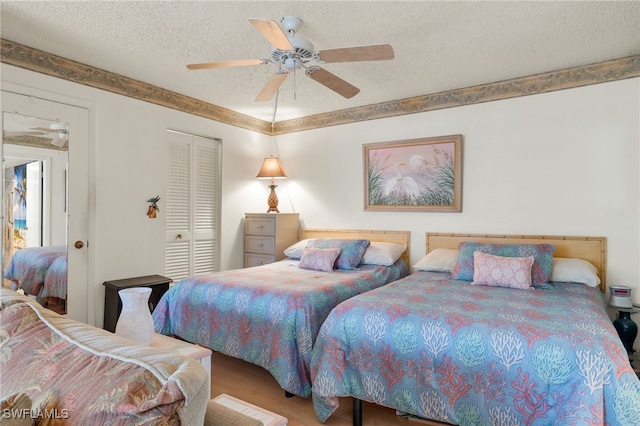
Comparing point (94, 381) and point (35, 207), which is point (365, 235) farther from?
point (94, 381)

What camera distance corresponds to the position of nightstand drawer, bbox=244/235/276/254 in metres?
4.51

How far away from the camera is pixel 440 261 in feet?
11.3

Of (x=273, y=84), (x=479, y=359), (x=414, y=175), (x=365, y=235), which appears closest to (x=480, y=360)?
(x=479, y=359)

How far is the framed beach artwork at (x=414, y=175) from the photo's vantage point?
12.5ft

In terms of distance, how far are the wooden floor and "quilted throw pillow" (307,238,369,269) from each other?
1295 mm

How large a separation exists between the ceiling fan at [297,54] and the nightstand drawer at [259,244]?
2134 millimetres

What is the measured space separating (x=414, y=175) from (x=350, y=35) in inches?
75.0

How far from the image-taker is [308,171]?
488 cm

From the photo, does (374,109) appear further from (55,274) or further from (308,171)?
(55,274)

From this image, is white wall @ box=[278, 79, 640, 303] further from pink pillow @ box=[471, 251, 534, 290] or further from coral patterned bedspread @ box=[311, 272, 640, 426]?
coral patterned bedspread @ box=[311, 272, 640, 426]

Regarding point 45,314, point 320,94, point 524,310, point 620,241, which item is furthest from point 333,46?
point 620,241

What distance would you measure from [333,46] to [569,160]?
2.34m

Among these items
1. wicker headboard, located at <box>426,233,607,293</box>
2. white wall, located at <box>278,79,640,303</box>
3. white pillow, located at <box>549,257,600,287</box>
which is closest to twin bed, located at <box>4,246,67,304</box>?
white wall, located at <box>278,79,640,303</box>

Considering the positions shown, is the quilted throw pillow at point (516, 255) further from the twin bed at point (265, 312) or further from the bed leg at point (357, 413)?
the bed leg at point (357, 413)
